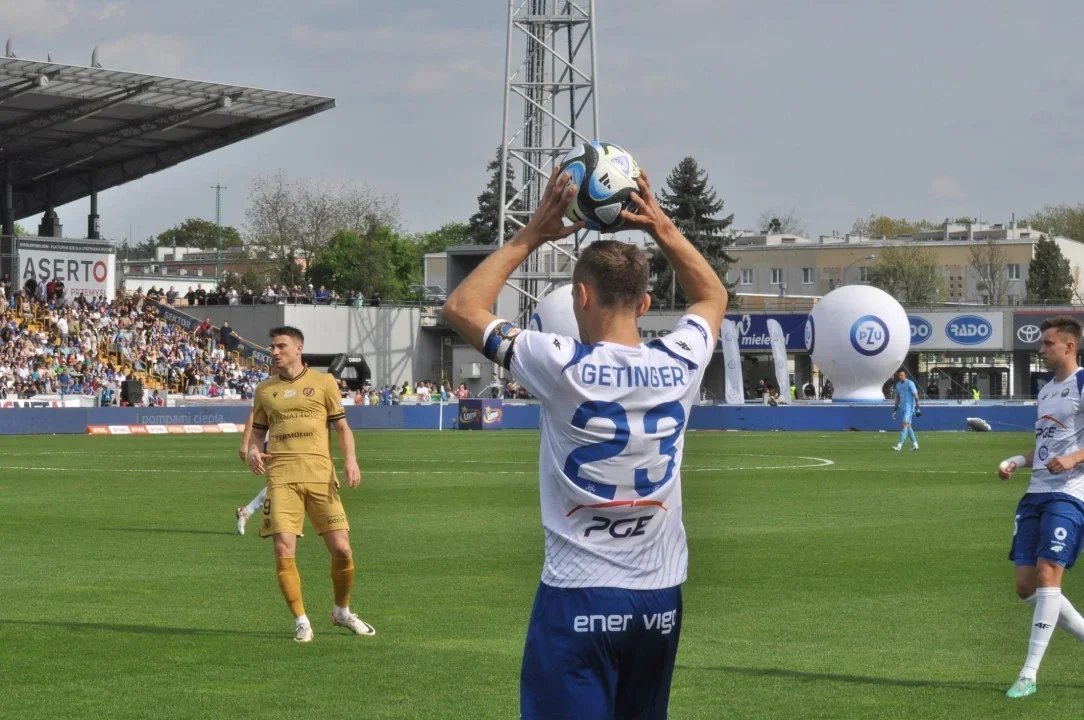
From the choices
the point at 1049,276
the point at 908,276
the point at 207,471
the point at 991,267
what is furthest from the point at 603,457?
the point at 991,267

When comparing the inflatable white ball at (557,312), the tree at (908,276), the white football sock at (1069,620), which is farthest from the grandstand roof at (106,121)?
the tree at (908,276)

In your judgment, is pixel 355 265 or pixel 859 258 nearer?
pixel 355 265

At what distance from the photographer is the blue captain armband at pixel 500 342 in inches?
191

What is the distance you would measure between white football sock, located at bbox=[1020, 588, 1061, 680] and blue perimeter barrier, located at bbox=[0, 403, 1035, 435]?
43.5 meters

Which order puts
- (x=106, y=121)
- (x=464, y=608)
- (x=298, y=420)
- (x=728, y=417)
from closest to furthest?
(x=298, y=420)
(x=464, y=608)
(x=728, y=417)
(x=106, y=121)

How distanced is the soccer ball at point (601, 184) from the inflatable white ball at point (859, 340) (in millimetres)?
61023

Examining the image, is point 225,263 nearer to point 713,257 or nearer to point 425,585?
point 713,257

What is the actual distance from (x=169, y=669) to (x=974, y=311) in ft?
241

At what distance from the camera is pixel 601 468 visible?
484 cm

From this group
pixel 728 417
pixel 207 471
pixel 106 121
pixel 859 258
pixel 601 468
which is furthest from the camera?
pixel 859 258

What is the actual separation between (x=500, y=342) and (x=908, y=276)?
113442 mm

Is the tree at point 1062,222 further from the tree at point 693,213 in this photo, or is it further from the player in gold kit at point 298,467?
the player in gold kit at point 298,467

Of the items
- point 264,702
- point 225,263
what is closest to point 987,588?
point 264,702

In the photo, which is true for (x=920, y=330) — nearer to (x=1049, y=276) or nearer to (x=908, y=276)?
(x=908, y=276)
